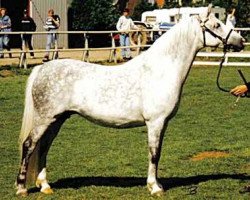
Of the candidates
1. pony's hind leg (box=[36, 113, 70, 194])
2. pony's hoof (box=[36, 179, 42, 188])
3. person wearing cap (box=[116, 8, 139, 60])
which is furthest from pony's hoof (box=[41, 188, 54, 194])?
person wearing cap (box=[116, 8, 139, 60])

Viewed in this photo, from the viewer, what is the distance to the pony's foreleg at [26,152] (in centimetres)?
789

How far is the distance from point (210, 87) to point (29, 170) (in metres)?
11.7

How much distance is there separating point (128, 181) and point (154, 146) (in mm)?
1021

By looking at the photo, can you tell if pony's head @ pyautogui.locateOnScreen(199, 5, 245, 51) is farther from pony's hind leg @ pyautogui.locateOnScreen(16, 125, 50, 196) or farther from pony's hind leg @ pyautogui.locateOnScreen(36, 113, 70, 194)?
pony's hind leg @ pyautogui.locateOnScreen(16, 125, 50, 196)

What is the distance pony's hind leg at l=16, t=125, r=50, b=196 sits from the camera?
7895 millimetres

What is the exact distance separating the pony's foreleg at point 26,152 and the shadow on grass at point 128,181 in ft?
0.95

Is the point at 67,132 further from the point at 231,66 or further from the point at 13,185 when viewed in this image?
the point at 231,66

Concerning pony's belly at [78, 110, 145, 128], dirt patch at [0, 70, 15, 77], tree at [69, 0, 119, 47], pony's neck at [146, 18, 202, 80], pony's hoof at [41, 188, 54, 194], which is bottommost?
tree at [69, 0, 119, 47]

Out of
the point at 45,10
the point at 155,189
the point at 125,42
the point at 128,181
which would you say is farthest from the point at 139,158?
the point at 45,10

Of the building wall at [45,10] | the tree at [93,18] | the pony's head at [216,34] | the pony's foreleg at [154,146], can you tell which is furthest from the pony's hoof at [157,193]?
the tree at [93,18]

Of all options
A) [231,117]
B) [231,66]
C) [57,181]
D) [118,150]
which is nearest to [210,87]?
[231,117]

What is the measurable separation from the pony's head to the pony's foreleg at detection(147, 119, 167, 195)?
1.07 metres

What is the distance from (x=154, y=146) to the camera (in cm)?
782

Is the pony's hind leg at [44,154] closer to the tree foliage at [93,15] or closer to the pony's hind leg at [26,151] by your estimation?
the pony's hind leg at [26,151]
